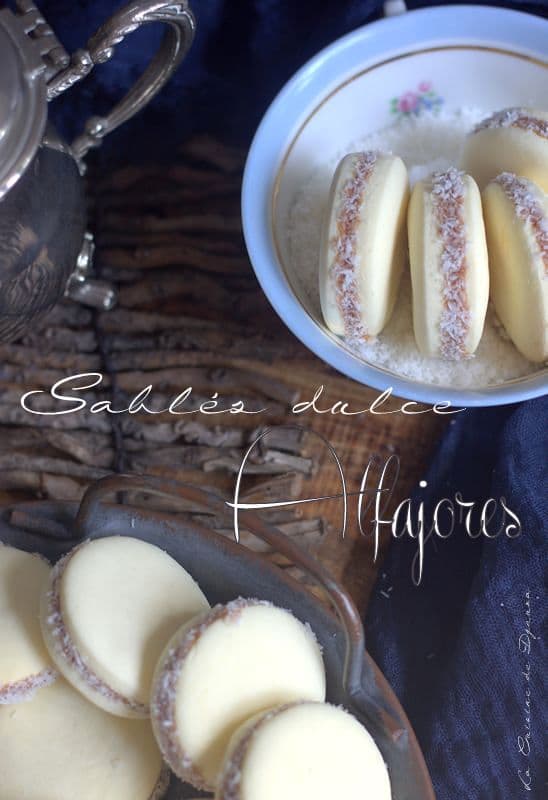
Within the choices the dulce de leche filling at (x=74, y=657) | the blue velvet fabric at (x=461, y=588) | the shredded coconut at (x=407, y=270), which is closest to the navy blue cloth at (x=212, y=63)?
the blue velvet fabric at (x=461, y=588)

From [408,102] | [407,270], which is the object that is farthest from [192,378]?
[408,102]

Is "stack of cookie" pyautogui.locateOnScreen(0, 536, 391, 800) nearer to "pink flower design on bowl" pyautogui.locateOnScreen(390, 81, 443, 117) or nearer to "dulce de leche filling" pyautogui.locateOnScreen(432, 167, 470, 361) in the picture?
"dulce de leche filling" pyautogui.locateOnScreen(432, 167, 470, 361)

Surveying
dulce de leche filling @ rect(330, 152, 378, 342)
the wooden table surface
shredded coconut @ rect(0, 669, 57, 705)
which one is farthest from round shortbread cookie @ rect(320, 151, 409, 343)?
shredded coconut @ rect(0, 669, 57, 705)

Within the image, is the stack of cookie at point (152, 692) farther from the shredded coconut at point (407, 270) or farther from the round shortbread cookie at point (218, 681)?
the shredded coconut at point (407, 270)

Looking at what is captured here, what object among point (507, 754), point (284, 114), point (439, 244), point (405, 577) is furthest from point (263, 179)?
point (507, 754)

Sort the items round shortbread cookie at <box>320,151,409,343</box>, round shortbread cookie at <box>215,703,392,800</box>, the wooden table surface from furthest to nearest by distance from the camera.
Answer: the wooden table surface < round shortbread cookie at <box>320,151,409,343</box> < round shortbread cookie at <box>215,703,392,800</box>
